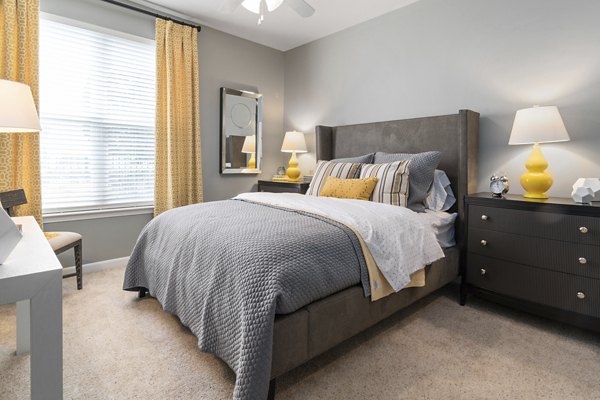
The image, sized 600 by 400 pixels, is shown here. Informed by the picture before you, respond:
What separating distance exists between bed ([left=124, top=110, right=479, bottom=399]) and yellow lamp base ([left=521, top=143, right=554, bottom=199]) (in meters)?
0.44

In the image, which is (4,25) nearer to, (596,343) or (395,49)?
(395,49)

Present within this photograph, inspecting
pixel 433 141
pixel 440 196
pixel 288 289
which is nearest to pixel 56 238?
pixel 288 289

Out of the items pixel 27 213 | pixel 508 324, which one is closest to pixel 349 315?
pixel 508 324

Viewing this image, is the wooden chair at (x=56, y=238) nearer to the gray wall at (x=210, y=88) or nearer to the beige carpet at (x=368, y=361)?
the beige carpet at (x=368, y=361)

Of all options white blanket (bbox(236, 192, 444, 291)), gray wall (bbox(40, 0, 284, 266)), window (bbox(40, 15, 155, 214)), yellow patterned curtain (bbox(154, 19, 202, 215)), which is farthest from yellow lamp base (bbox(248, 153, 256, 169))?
white blanket (bbox(236, 192, 444, 291))

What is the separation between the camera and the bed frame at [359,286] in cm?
138

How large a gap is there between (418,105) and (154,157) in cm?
273

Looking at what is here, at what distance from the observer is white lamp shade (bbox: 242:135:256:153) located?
13.9 ft

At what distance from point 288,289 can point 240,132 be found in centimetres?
317

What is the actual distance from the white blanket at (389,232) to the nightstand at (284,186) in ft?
4.17

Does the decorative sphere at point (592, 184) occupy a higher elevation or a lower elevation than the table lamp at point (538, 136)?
lower

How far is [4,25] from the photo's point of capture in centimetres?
252

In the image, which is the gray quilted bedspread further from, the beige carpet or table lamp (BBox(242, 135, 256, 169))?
table lamp (BBox(242, 135, 256, 169))

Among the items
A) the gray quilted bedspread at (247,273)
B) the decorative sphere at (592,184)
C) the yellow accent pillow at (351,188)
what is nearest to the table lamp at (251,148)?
the yellow accent pillow at (351,188)
